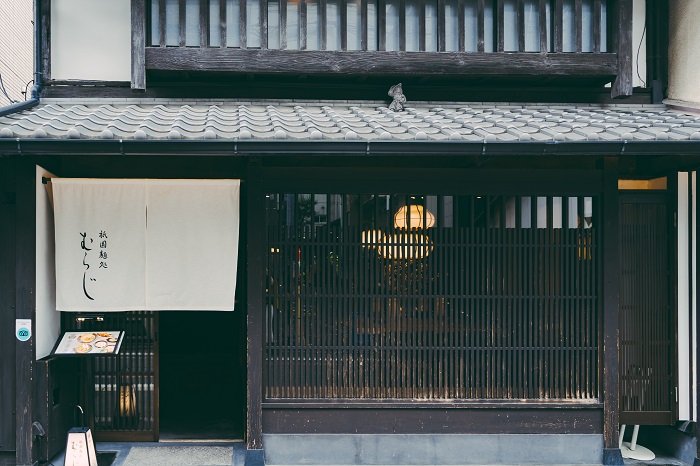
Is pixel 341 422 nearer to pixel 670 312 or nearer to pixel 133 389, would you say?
pixel 133 389

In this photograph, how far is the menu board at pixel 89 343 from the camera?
773 cm

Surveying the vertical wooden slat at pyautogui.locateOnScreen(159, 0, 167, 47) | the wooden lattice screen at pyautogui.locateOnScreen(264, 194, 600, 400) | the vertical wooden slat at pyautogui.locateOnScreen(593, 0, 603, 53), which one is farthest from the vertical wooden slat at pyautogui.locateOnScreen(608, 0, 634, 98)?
the vertical wooden slat at pyautogui.locateOnScreen(159, 0, 167, 47)

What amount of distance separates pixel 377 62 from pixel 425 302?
3443mm

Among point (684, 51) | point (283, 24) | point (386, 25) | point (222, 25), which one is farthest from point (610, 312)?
point (222, 25)

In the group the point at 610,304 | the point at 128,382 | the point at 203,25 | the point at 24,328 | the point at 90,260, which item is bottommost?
the point at 128,382

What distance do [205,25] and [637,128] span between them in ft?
19.4

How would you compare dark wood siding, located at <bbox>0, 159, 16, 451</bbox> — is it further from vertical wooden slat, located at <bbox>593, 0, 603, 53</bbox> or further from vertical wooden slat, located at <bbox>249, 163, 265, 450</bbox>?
vertical wooden slat, located at <bbox>593, 0, 603, 53</bbox>

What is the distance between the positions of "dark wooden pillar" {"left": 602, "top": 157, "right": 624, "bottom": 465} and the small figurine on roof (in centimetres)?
292

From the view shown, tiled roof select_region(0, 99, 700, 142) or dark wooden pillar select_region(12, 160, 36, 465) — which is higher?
tiled roof select_region(0, 99, 700, 142)

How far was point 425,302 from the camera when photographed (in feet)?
26.5

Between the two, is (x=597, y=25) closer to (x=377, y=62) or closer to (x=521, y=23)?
(x=521, y=23)

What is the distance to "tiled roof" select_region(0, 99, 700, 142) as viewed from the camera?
22.1ft

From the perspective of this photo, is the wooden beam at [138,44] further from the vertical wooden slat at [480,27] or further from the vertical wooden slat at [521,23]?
the vertical wooden slat at [521,23]

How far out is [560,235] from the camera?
821 cm
